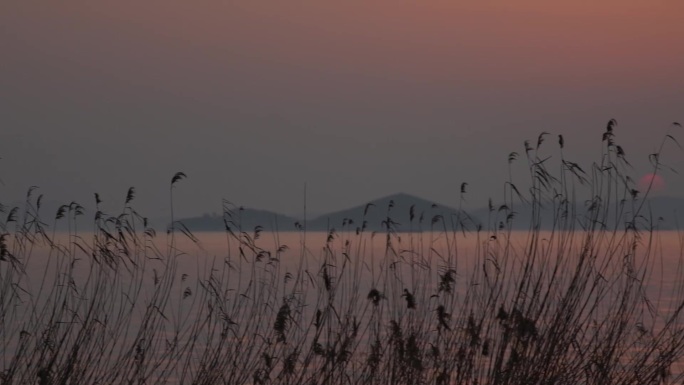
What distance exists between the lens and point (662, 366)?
538 cm

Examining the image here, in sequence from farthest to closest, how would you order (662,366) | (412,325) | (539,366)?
1. (412,325)
2. (662,366)
3. (539,366)

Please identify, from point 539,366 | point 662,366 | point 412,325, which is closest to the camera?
point 539,366

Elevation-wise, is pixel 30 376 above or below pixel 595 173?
below

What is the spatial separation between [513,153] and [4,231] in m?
2.96

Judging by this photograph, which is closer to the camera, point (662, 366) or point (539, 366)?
point (539, 366)

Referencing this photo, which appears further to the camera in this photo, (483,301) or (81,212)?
(483,301)

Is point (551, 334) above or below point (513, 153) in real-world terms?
below

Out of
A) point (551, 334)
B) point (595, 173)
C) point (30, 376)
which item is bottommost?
point (30, 376)

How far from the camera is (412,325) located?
5762 mm

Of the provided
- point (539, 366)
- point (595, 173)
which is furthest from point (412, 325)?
point (595, 173)

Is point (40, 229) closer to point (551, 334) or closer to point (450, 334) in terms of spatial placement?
point (450, 334)

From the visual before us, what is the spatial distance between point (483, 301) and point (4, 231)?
2834 mm

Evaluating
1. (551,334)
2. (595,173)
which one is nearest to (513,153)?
(595,173)

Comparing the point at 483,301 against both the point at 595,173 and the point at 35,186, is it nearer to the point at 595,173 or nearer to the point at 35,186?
the point at 595,173
